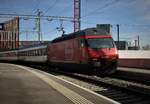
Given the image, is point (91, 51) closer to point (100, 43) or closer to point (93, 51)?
point (93, 51)

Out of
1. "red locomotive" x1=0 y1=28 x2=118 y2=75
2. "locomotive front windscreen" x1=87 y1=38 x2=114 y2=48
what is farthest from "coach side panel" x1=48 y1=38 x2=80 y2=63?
"locomotive front windscreen" x1=87 y1=38 x2=114 y2=48

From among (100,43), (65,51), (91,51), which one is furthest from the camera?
(65,51)

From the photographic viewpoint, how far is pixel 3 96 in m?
12.9

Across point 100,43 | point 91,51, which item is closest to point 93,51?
point 91,51

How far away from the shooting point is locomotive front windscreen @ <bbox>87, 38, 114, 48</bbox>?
23692 mm

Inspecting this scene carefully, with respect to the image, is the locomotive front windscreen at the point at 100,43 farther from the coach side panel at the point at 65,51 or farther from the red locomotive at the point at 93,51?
the coach side panel at the point at 65,51

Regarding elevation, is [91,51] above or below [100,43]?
below

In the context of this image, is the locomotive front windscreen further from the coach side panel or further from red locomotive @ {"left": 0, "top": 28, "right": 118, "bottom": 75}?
the coach side panel

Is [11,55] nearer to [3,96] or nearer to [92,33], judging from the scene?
[92,33]

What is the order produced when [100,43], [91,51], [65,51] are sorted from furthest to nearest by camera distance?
[65,51] → [100,43] → [91,51]

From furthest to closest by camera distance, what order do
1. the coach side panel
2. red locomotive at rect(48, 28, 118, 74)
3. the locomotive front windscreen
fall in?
the coach side panel < the locomotive front windscreen < red locomotive at rect(48, 28, 118, 74)

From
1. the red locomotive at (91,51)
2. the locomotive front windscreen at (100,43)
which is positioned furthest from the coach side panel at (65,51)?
Result: the locomotive front windscreen at (100,43)

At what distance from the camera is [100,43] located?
23.9 m

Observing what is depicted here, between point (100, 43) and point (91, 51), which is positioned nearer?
point (91, 51)
